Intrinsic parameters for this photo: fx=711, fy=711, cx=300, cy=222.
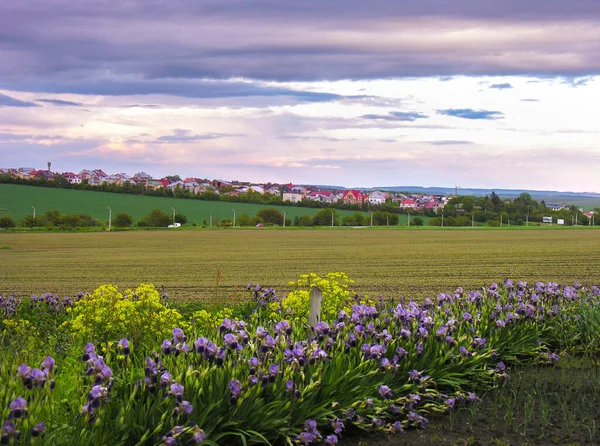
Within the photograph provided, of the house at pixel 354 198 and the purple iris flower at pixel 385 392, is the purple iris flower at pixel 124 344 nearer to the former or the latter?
the purple iris flower at pixel 385 392

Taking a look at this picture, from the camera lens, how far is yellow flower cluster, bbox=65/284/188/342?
29.9ft

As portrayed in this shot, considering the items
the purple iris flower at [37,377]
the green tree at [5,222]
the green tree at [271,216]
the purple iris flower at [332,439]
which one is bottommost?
the green tree at [5,222]

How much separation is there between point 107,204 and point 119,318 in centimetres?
15030

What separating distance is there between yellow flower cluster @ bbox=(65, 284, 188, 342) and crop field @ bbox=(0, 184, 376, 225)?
410ft

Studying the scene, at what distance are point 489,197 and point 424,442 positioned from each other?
16405 cm

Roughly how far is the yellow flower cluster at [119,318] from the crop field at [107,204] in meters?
125

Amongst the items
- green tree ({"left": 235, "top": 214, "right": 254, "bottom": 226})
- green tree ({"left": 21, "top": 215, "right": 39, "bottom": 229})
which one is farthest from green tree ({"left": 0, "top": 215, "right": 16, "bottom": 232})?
green tree ({"left": 235, "top": 214, "right": 254, "bottom": 226})

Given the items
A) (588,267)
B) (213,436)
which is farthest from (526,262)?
(213,436)

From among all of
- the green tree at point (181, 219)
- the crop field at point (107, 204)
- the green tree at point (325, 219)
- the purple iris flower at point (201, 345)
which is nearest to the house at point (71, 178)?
the crop field at point (107, 204)

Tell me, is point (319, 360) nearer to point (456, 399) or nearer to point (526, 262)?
point (456, 399)

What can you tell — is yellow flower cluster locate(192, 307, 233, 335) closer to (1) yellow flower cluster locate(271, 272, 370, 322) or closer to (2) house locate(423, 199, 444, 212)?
(1) yellow flower cluster locate(271, 272, 370, 322)

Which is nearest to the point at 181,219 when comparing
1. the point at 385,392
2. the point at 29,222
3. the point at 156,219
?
the point at 156,219

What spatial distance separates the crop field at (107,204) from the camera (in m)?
139

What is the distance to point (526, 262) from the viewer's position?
38.7 meters
